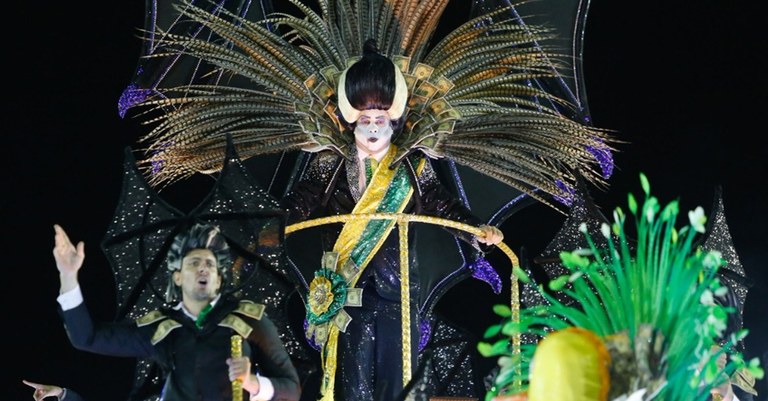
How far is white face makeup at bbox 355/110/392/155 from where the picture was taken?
218 inches

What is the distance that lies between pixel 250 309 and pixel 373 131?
1284 mm

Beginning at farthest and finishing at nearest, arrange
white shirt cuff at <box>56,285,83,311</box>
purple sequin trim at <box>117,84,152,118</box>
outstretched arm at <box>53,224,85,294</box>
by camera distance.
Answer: purple sequin trim at <box>117,84,152,118</box> < white shirt cuff at <box>56,285,83,311</box> < outstretched arm at <box>53,224,85,294</box>

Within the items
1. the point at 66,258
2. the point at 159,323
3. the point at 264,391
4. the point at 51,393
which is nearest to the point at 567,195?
the point at 264,391

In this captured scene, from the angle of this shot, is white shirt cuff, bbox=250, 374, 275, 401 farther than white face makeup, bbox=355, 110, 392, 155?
No

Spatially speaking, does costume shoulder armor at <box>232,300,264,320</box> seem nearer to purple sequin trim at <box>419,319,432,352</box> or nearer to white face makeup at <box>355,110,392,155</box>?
white face makeup at <box>355,110,392,155</box>

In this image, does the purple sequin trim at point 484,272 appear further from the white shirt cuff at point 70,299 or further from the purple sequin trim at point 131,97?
the white shirt cuff at point 70,299

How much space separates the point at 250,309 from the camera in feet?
14.7

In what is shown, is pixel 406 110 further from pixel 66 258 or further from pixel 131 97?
pixel 66 258

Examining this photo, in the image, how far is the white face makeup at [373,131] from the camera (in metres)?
5.54

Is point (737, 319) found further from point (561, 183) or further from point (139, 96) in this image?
point (139, 96)

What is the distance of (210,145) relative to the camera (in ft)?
18.6

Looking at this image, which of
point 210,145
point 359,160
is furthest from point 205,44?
point 359,160

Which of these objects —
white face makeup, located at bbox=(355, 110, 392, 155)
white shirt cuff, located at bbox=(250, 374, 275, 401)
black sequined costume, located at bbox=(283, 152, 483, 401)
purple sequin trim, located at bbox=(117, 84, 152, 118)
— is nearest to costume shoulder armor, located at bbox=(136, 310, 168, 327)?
white shirt cuff, located at bbox=(250, 374, 275, 401)

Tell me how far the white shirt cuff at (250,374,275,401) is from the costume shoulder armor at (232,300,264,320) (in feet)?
0.69
